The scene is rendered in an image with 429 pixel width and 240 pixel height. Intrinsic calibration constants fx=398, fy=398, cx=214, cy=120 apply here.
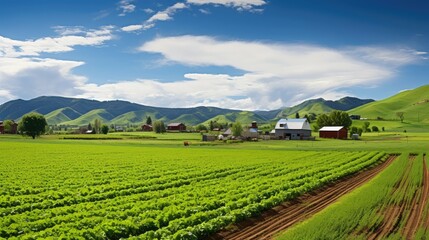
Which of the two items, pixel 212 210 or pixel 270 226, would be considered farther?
pixel 212 210

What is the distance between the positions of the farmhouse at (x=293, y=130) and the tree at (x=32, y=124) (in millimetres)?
92622

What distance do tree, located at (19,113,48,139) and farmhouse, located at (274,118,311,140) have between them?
92622mm

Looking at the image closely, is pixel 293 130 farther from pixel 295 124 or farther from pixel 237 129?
pixel 237 129

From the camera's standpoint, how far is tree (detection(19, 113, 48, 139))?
6097 inches

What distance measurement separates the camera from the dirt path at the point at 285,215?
1906 cm

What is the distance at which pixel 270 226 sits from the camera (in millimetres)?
20453

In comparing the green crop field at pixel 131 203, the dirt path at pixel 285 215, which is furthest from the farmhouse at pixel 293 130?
the dirt path at pixel 285 215

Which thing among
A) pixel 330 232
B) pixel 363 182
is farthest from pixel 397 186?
pixel 330 232

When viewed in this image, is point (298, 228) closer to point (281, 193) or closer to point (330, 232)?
point (330, 232)

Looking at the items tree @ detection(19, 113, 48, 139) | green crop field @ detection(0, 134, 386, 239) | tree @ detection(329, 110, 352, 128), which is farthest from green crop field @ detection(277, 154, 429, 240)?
tree @ detection(19, 113, 48, 139)

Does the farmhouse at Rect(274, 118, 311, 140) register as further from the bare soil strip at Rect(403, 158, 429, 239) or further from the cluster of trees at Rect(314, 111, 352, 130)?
the bare soil strip at Rect(403, 158, 429, 239)

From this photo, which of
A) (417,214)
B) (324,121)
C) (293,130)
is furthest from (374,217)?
(324,121)

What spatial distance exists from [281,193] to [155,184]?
10366 mm

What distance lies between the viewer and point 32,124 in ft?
511
